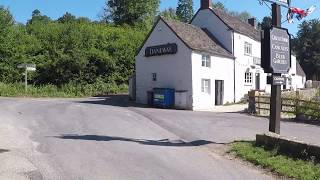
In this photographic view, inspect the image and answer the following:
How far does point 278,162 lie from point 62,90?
110 ft

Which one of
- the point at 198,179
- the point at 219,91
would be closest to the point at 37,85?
the point at 219,91

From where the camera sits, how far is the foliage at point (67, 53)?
4478 centimetres

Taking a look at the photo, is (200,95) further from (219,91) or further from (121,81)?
(121,81)

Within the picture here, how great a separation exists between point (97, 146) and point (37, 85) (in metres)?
32.0

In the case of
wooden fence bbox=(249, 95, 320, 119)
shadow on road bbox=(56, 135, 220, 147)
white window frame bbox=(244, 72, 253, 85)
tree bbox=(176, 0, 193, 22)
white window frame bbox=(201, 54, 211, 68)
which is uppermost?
tree bbox=(176, 0, 193, 22)

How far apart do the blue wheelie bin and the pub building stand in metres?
0.56

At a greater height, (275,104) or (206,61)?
(206,61)

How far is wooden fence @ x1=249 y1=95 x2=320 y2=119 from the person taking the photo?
79.4 ft

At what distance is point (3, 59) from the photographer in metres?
44.8

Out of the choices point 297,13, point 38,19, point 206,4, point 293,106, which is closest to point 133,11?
point 38,19

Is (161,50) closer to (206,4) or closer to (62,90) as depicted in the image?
(206,4)

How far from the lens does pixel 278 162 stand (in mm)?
11047

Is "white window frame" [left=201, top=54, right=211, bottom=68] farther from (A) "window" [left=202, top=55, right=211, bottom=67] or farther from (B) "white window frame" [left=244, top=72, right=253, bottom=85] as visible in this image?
(B) "white window frame" [left=244, top=72, right=253, bottom=85]

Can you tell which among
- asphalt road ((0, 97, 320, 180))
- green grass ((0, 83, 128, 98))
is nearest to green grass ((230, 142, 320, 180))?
asphalt road ((0, 97, 320, 180))
